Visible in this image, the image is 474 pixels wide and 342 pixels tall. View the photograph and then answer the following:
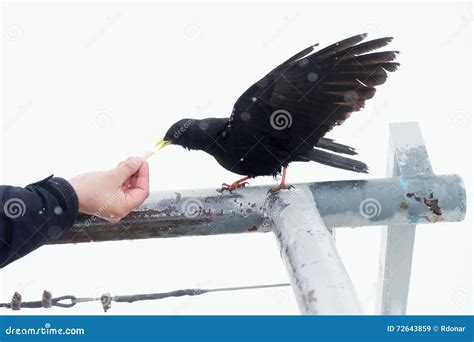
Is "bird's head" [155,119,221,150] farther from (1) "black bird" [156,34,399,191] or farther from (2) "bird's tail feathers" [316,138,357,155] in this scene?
(2) "bird's tail feathers" [316,138,357,155]

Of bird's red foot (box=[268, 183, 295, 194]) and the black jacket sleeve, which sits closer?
the black jacket sleeve

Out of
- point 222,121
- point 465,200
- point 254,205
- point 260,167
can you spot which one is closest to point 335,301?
point 254,205

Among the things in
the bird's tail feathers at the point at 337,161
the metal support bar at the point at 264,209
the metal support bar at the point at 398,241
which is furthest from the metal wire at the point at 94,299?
the bird's tail feathers at the point at 337,161

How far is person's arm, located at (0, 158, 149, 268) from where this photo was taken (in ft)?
4.04

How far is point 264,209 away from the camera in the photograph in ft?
5.20

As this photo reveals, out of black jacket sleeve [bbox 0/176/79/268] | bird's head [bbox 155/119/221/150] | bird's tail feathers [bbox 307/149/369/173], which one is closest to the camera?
black jacket sleeve [bbox 0/176/79/268]

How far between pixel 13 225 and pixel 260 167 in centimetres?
104

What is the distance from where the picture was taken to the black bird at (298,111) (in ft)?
5.76

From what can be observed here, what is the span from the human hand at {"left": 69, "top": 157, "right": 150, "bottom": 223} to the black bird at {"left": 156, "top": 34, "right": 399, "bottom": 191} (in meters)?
0.22

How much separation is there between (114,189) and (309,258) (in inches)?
21.2

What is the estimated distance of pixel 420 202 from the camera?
1.59 metres

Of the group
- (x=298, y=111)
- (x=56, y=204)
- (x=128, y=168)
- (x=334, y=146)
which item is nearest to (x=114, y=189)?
(x=128, y=168)

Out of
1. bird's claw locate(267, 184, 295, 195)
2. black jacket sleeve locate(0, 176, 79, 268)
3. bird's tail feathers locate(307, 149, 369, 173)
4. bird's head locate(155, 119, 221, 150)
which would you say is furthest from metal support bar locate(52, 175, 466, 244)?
bird's head locate(155, 119, 221, 150)

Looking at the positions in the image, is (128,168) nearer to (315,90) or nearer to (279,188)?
(279,188)
